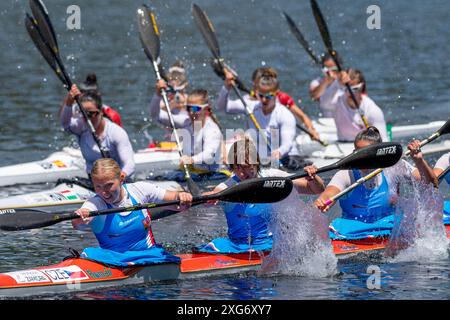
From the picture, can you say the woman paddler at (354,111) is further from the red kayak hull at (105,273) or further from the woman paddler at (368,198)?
the red kayak hull at (105,273)

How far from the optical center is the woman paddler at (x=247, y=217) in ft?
35.2

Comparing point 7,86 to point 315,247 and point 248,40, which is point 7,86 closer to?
point 248,40

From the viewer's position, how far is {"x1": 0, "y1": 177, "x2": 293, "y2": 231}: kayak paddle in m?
10.2

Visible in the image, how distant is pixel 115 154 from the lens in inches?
561

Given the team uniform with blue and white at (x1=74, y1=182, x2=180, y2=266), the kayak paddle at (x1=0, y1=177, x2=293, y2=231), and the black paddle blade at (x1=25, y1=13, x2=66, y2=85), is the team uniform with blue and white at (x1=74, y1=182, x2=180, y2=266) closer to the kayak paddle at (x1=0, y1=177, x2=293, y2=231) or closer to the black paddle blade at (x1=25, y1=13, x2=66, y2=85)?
the kayak paddle at (x1=0, y1=177, x2=293, y2=231)

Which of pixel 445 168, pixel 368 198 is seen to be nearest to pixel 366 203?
pixel 368 198

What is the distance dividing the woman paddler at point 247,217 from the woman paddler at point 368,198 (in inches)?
24.0

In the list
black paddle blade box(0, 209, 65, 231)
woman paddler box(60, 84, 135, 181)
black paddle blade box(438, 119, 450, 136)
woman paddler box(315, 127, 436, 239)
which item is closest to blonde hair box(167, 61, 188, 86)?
woman paddler box(60, 84, 135, 181)

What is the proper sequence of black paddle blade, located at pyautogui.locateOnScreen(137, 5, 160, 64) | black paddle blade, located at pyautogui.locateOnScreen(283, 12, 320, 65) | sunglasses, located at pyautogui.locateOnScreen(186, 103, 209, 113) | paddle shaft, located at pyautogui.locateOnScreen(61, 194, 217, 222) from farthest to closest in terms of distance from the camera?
black paddle blade, located at pyautogui.locateOnScreen(283, 12, 320, 65)
black paddle blade, located at pyautogui.locateOnScreen(137, 5, 160, 64)
sunglasses, located at pyautogui.locateOnScreen(186, 103, 209, 113)
paddle shaft, located at pyautogui.locateOnScreen(61, 194, 217, 222)

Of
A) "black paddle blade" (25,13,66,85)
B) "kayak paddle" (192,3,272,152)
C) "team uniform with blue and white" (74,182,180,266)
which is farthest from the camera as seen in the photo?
"kayak paddle" (192,3,272,152)

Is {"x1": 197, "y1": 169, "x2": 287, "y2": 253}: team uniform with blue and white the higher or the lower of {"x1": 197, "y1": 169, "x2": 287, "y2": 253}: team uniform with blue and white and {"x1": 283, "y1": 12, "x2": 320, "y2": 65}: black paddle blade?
the lower

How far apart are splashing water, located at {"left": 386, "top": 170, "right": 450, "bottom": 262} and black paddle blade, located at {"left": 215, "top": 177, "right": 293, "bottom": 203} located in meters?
1.71

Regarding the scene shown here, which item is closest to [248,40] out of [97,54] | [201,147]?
[97,54]

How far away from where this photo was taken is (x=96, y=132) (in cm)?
1431
